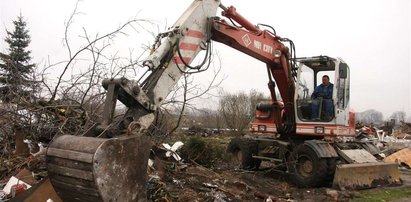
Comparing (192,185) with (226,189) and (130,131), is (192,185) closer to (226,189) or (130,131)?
(226,189)

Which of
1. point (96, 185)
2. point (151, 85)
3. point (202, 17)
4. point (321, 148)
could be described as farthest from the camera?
point (321, 148)

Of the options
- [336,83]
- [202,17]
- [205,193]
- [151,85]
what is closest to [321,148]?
[336,83]

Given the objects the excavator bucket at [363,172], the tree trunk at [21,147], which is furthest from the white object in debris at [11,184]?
the excavator bucket at [363,172]

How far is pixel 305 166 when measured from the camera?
8.52 m

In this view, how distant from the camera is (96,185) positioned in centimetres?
390

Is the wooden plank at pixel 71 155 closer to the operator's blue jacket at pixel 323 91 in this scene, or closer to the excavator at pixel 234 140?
the excavator at pixel 234 140

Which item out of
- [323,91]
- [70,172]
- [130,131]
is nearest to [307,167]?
[323,91]

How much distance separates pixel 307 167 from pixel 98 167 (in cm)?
554

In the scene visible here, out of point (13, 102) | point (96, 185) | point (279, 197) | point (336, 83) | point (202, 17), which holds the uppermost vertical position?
point (202, 17)

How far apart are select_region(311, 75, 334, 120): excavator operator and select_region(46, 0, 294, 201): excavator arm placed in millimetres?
2975

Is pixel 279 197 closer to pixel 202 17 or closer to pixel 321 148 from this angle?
pixel 321 148

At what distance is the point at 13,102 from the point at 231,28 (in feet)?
12.7

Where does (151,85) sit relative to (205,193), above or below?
above

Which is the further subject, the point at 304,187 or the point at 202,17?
the point at 304,187
